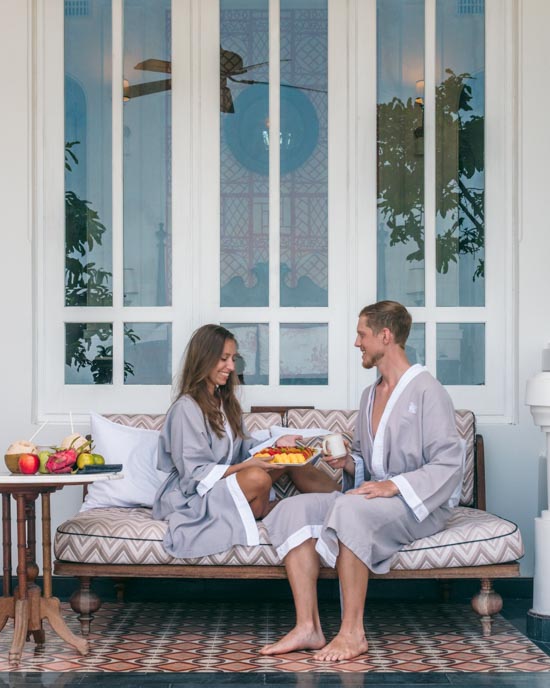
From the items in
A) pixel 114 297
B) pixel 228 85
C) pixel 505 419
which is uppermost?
pixel 228 85

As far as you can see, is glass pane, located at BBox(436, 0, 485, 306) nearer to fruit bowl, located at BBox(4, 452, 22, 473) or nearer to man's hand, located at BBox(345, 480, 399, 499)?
man's hand, located at BBox(345, 480, 399, 499)

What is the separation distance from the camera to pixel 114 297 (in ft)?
17.6

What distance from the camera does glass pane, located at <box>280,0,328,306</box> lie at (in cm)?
535

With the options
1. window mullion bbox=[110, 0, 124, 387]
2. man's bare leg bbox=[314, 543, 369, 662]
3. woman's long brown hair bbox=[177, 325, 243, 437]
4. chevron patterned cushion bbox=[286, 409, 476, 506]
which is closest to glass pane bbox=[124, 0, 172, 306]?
window mullion bbox=[110, 0, 124, 387]

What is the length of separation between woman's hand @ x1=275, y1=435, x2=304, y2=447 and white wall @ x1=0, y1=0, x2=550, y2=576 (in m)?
1.05

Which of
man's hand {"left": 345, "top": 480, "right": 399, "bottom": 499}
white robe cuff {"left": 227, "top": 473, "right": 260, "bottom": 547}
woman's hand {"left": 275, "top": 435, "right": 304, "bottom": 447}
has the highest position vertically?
woman's hand {"left": 275, "top": 435, "right": 304, "bottom": 447}

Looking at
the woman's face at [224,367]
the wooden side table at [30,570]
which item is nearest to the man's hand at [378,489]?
the woman's face at [224,367]

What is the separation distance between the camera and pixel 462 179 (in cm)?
534

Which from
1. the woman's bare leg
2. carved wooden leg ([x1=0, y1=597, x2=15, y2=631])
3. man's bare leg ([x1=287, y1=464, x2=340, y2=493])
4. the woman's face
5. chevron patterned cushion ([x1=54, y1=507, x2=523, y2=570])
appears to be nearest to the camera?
carved wooden leg ([x1=0, y1=597, x2=15, y2=631])

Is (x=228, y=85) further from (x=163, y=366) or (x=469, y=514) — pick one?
(x=469, y=514)

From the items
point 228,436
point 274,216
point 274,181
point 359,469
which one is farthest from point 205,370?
point 274,181

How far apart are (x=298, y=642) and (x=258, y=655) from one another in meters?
0.15

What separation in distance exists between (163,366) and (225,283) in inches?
19.3

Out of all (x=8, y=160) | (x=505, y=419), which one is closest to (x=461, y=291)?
(x=505, y=419)
